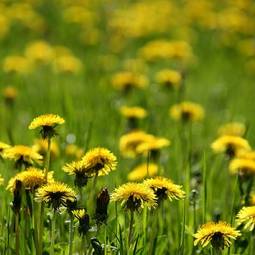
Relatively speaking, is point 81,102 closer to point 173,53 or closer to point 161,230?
point 173,53

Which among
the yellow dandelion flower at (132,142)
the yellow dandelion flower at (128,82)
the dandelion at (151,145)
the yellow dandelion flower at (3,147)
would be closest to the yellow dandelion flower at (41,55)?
the yellow dandelion flower at (128,82)

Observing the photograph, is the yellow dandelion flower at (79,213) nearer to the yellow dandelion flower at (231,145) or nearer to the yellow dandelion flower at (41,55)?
the yellow dandelion flower at (231,145)

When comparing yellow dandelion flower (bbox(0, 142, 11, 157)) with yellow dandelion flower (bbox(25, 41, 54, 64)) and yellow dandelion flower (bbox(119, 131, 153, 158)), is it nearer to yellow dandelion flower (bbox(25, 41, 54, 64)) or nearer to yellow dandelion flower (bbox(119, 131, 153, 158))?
yellow dandelion flower (bbox(119, 131, 153, 158))

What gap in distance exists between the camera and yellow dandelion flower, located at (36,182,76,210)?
1.61m

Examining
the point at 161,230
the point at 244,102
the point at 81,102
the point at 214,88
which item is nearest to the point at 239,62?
the point at 214,88

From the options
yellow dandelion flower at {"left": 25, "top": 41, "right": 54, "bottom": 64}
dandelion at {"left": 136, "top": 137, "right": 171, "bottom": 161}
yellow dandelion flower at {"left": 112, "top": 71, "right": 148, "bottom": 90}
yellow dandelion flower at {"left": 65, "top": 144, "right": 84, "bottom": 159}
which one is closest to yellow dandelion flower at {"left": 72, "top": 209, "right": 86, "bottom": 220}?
dandelion at {"left": 136, "top": 137, "right": 171, "bottom": 161}

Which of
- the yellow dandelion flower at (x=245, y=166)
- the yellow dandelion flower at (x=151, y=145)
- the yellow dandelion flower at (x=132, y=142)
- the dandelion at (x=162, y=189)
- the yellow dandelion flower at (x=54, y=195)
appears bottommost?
the yellow dandelion flower at (x=54, y=195)

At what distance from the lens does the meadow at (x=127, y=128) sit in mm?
1750

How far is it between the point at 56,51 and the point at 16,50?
72cm

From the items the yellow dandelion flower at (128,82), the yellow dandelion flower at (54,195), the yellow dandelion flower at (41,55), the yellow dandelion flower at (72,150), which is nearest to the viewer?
the yellow dandelion flower at (54,195)

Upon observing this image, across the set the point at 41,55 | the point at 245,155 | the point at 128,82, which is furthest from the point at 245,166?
the point at 41,55

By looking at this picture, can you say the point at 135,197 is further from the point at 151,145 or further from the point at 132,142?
the point at 132,142

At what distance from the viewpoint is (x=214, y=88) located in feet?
17.4

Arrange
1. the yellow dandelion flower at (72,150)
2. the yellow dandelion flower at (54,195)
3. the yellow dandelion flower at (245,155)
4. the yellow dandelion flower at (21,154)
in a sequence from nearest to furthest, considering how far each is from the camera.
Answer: the yellow dandelion flower at (54,195), the yellow dandelion flower at (21,154), the yellow dandelion flower at (245,155), the yellow dandelion flower at (72,150)
